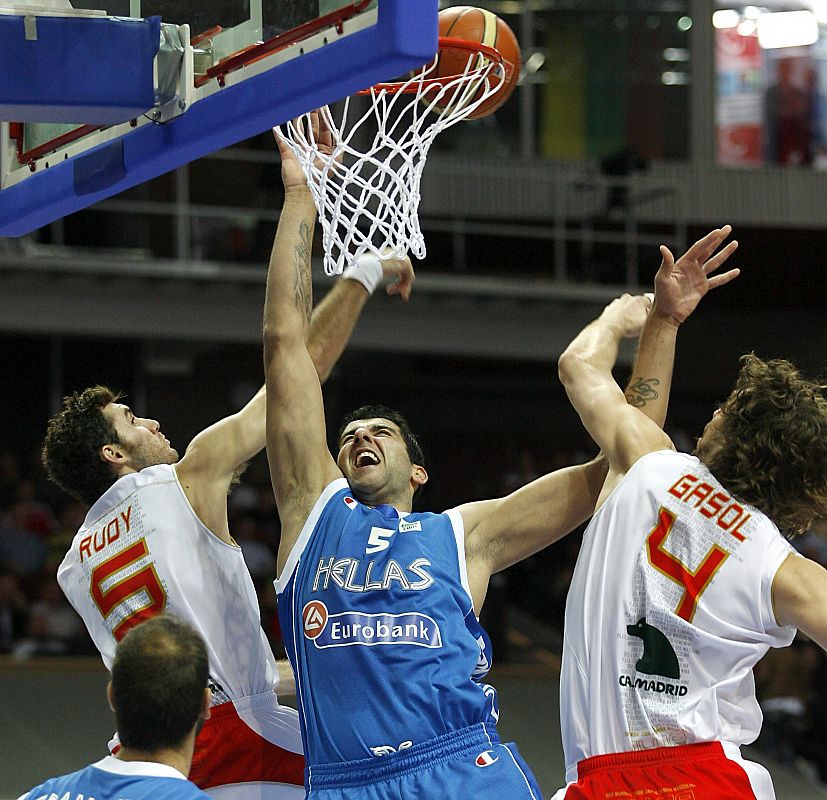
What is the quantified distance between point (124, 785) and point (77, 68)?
1.97 m

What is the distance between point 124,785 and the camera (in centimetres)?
279

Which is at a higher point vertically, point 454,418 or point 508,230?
point 508,230

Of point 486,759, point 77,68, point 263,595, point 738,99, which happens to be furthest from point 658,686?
point 738,99

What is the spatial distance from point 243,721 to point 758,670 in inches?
309

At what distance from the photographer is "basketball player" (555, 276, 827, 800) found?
11.1 feet

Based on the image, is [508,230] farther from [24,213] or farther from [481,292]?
[24,213]

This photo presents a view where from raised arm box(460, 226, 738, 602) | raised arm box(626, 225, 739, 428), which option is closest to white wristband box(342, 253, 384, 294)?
raised arm box(460, 226, 738, 602)

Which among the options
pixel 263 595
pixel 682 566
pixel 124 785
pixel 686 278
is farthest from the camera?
pixel 263 595

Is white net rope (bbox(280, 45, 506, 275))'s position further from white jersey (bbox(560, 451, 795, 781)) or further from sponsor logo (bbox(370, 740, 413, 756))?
sponsor logo (bbox(370, 740, 413, 756))

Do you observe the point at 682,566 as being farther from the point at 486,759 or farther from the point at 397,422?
the point at 397,422

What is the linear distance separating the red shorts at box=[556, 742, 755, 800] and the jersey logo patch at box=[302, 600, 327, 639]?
2.82 ft

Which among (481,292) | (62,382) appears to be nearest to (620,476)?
(481,292)

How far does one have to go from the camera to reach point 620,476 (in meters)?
3.65

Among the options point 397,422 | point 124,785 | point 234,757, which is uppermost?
point 397,422
